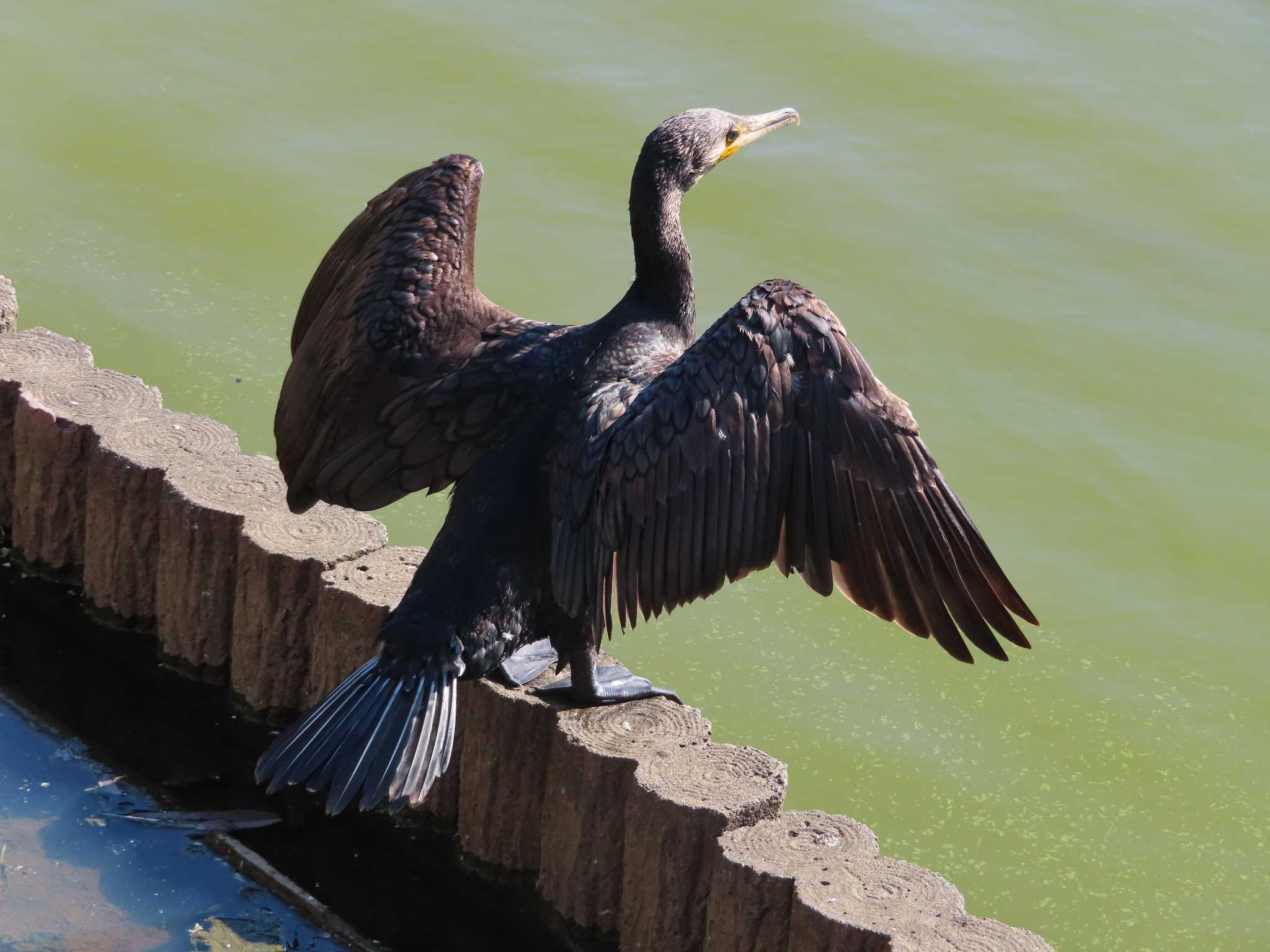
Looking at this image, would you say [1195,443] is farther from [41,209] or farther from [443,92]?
[41,209]

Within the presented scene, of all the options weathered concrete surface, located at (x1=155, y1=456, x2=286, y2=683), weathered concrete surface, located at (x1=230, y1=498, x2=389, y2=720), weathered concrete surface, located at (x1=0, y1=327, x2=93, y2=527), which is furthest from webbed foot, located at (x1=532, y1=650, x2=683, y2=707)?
weathered concrete surface, located at (x1=0, y1=327, x2=93, y2=527)

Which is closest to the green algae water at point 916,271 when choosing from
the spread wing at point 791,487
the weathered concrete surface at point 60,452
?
the weathered concrete surface at point 60,452

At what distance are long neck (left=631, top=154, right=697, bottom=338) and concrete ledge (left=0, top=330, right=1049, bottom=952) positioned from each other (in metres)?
0.73

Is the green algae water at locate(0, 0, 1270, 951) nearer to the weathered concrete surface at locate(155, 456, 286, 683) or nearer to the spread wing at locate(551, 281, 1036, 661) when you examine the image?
the weathered concrete surface at locate(155, 456, 286, 683)

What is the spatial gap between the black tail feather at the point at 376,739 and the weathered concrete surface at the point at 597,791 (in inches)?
11.0

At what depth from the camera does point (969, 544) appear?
2723mm

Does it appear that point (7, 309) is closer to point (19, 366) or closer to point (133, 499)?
point (19, 366)

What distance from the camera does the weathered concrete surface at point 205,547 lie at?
138 inches

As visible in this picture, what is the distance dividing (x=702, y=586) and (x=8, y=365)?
76.5 inches

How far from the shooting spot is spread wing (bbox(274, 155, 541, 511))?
10.4ft

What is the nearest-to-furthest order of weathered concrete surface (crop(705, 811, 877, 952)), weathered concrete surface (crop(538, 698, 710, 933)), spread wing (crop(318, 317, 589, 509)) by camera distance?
1. weathered concrete surface (crop(705, 811, 877, 952))
2. weathered concrete surface (crop(538, 698, 710, 933))
3. spread wing (crop(318, 317, 589, 509))

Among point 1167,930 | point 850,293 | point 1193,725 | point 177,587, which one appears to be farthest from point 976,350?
point 177,587

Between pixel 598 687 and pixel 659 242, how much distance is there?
0.84 metres

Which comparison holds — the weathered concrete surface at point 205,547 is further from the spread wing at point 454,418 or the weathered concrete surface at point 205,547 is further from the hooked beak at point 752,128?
the hooked beak at point 752,128
